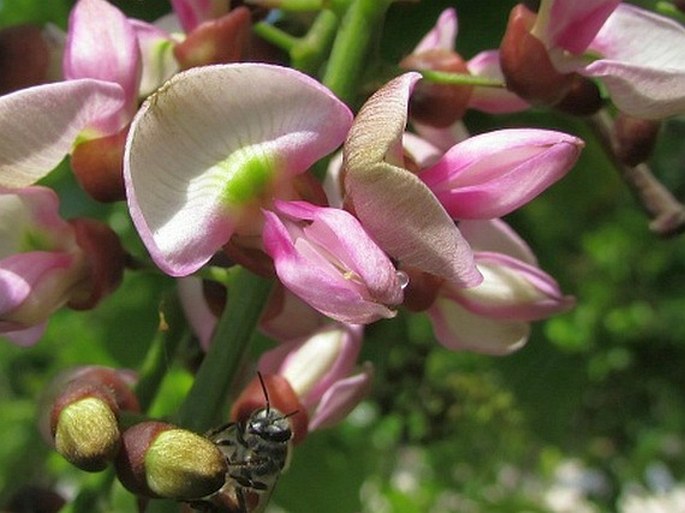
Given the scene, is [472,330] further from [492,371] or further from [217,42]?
[492,371]

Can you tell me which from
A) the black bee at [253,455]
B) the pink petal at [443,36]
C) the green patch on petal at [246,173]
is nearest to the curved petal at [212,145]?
the green patch on petal at [246,173]

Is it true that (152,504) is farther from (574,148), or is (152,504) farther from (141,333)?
(141,333)

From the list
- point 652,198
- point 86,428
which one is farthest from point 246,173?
point 652,198

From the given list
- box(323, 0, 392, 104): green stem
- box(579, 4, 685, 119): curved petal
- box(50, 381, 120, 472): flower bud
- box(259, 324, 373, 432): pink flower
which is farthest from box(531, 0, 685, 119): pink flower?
box(50, 381, 120, 472): flower bud

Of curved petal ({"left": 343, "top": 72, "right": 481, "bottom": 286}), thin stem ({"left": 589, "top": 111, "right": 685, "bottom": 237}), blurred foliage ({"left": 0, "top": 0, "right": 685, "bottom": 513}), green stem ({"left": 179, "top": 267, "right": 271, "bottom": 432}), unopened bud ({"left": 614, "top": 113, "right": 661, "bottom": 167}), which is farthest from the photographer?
blurred foliage ({"left": 0, "top": 0, "right": 685, "bottom": 513})

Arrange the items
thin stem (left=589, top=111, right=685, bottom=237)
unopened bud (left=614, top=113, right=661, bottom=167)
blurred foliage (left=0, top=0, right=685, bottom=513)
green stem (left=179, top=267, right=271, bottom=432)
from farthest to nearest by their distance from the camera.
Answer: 1. blurred foliage (left=0, top=0, right=685, bottom=513)
2. thin stem (left=589, top=111, right=685, bottom=237)
3. unopened bud (left=614, top=113, right=661, bottom=167)
4. green stem (left=179, top=267, right=271, bottom=432)

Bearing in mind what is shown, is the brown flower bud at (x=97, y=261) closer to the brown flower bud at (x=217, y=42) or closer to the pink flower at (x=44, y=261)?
the pink flower at (x=44, y=261)

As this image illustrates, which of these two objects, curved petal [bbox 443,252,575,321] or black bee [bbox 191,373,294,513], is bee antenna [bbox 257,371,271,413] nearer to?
black bee [bbox 191,373,294,513]
